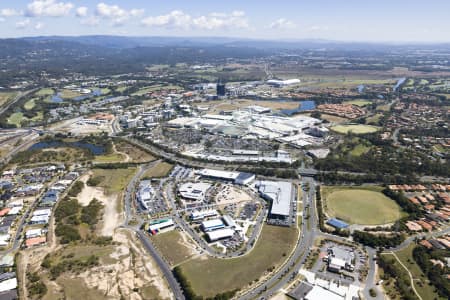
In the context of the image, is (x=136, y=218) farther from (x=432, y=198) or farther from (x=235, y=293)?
(x=432, y=198)

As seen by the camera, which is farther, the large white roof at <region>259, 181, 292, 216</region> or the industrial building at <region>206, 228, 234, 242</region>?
the large white roof at <region>259, 181, 292, 216</region>

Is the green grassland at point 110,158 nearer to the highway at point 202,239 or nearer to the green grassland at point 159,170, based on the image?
the green grassland at point 159,170

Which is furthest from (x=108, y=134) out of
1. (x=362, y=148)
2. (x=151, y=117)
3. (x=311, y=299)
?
(x=311, y=299)

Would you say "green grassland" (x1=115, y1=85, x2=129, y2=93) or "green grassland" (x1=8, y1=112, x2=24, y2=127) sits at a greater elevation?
"green grassland" (x1=115, y1=85, x2=129, y2=93)

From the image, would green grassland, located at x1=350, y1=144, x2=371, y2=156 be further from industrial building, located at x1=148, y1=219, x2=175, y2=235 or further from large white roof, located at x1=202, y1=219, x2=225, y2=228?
industrial building, located at x1=148, y1=219, x2=175, y2=235

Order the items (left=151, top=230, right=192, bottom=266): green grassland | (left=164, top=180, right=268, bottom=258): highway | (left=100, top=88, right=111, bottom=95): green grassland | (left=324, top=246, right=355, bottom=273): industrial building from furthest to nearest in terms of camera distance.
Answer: (left=100, top=88, right=111, bottom=95): green grassland
(left=164, top=180, right=268, bottom=258): highway
(left=151, top=230, right=192, bottom=266): green grassland
(left=324, top=246, right=355, bottom=273): industrial building

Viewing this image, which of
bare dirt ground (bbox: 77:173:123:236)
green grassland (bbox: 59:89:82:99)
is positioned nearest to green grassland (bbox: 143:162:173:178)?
bare dirt ground (bbox: 77:173:123:236)

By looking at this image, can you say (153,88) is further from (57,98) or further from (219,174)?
(219,174)
